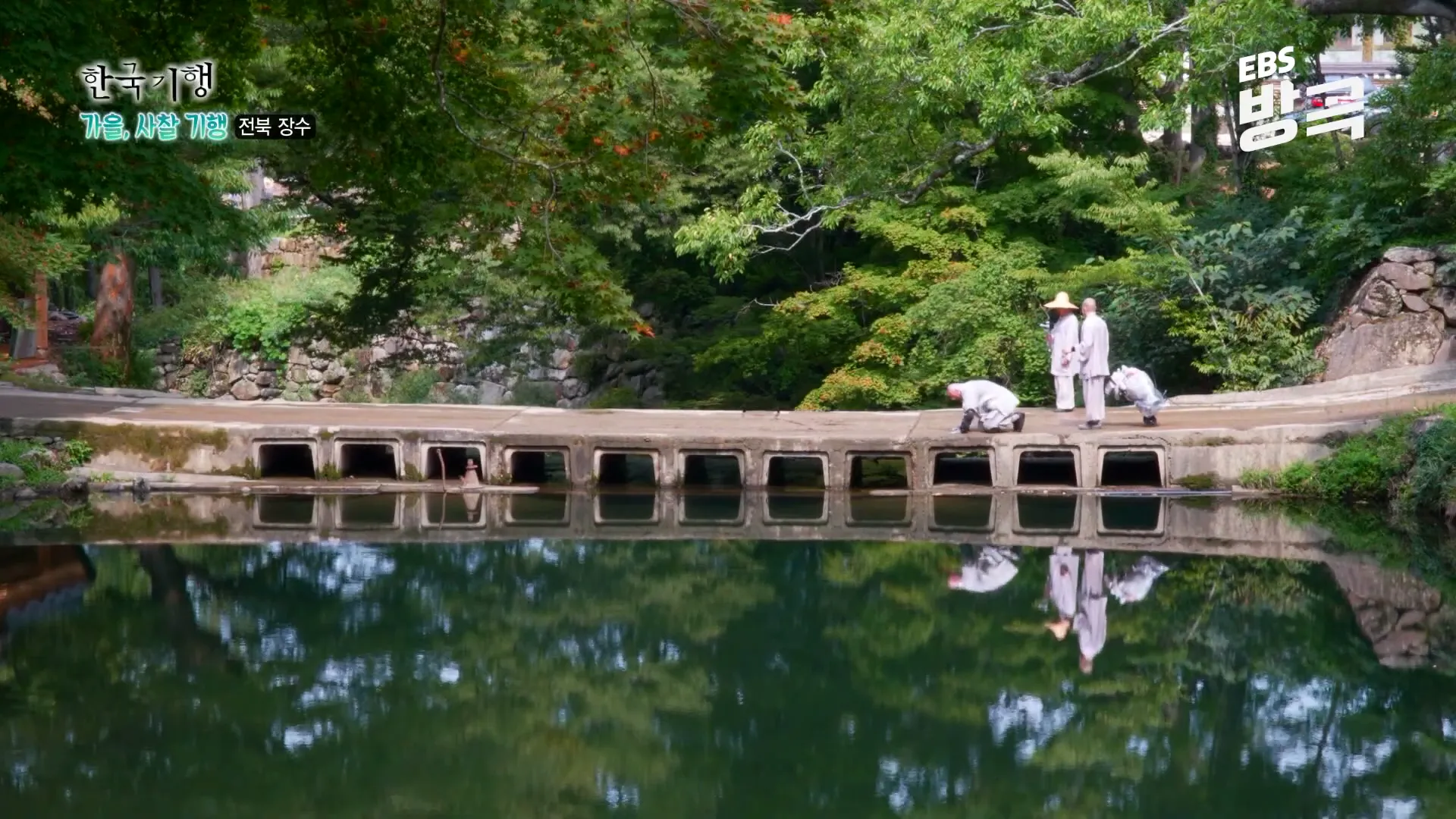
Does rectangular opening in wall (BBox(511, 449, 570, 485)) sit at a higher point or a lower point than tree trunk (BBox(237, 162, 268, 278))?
lower

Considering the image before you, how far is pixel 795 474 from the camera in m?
21.0

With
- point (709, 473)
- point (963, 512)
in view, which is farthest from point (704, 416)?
point (963, 512)

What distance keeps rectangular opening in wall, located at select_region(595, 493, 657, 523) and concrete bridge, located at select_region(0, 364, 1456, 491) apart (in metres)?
0.39

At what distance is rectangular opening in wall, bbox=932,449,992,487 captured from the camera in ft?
64.4

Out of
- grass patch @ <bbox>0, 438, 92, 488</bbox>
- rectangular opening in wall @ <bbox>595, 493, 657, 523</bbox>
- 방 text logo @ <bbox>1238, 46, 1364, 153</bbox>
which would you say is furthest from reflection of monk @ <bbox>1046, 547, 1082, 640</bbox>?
grass patch @ <bbox>0, 438, 92, 488</bbox>

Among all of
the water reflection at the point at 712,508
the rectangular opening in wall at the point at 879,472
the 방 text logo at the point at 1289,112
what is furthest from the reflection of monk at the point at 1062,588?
the 방 text logo at the point at 1289,112

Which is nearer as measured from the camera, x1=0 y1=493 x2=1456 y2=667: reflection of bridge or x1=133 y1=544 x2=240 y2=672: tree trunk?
x1=133 y1=544 x2=240 y2=672: tree trunk

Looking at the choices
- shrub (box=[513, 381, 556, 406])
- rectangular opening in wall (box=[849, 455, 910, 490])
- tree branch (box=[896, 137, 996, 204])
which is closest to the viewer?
rectangular opening in wall (box=[849, 455, 910, 490])

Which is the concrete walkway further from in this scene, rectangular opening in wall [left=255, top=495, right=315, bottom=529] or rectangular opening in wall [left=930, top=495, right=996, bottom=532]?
rectangular opening in wall [left=255, top=495, right=315, bottom=529]

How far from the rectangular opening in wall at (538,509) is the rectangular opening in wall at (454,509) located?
0.33 metres

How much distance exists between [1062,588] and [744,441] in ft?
19.6

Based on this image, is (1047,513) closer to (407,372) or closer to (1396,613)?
(1396,613)

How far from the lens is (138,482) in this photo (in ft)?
61.0

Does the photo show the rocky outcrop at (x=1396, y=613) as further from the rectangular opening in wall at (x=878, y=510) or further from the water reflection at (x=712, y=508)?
the water reflection at (x=712, y=508)
